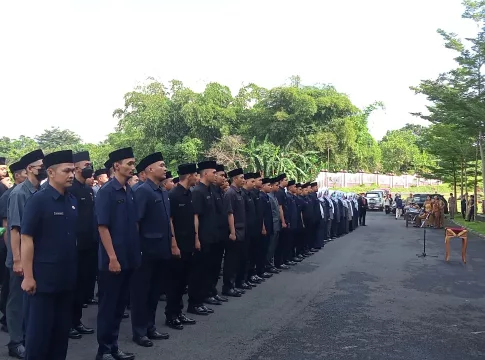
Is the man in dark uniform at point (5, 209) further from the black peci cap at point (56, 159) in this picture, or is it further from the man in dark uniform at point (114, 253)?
the black peci cap at point (56, 159)

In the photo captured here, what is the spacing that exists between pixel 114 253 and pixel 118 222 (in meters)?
0.34

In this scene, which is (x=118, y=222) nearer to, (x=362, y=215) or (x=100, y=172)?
(x=100, y=172)

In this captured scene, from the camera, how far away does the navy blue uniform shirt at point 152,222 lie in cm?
625

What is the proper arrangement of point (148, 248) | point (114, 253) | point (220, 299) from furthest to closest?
point (220, 299) < point (148, 248) < point (114, 253)

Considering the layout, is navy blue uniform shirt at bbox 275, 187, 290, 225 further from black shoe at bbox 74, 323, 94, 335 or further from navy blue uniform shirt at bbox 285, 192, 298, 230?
black shoe at bbox 74, 323, 94, 335

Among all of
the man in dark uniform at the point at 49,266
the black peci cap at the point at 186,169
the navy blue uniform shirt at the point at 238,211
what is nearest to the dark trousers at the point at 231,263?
the navy blue uniform shirt at the point at 238,211

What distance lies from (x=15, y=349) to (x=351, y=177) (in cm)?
4791

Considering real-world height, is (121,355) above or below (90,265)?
below

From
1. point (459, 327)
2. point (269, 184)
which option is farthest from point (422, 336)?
point (269, 184)

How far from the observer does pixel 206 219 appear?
7.94 m

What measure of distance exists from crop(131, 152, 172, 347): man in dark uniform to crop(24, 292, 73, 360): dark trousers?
188 cm

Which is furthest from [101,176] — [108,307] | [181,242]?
[108,307]

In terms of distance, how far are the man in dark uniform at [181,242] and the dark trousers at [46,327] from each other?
250cm

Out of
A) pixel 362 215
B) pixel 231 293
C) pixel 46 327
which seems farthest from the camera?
pixel 362 215
